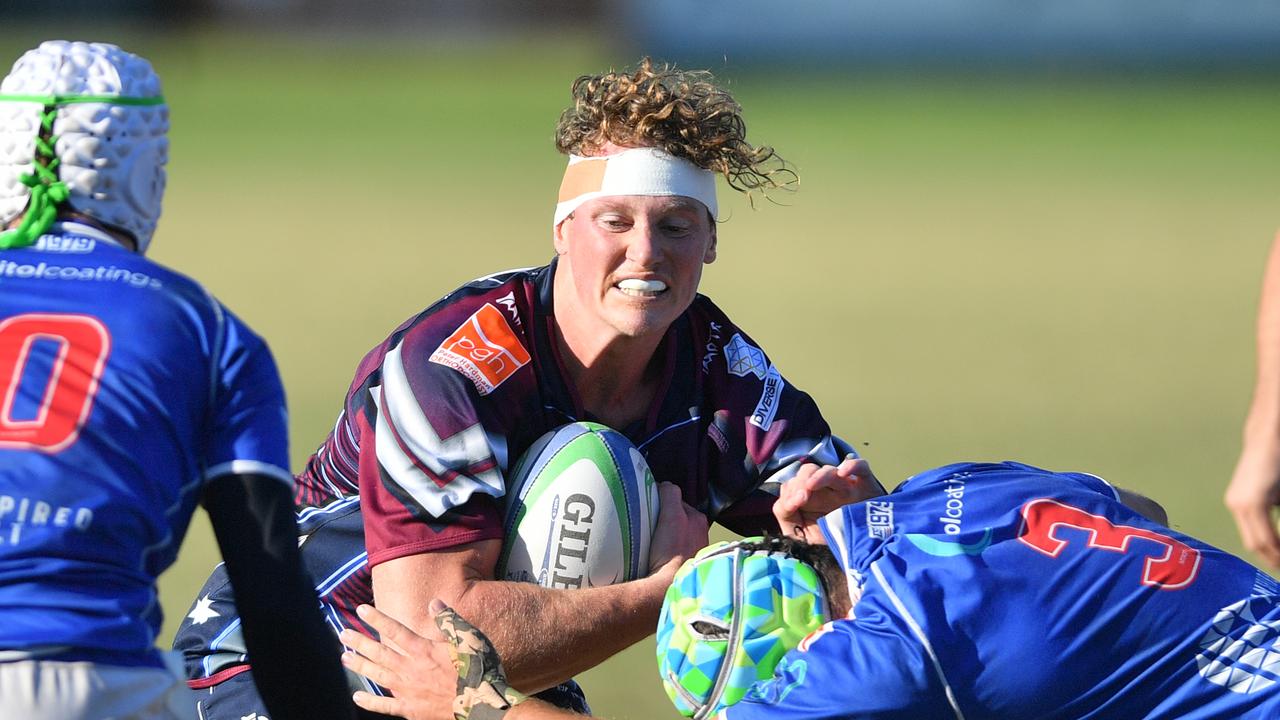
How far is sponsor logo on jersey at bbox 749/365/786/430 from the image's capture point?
5.64m

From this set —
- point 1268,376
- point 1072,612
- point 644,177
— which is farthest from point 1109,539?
point 644,177

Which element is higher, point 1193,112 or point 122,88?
point 1193,112

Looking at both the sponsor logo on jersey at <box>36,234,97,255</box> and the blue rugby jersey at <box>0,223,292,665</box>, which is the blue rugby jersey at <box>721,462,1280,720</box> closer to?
the blue rugby jersey at <box>0,223,292,665</box>

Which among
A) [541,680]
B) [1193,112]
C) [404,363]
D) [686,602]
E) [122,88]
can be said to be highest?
[1193,112]

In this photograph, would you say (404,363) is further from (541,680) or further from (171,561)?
(171,561)

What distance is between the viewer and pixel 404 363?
5234 millimetres

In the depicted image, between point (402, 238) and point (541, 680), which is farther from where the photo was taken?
point (402, 238)

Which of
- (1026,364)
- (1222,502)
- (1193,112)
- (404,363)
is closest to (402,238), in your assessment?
(1026,364)

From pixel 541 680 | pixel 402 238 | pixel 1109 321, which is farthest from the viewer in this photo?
pixel 402 238

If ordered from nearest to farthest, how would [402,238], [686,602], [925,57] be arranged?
[686,602], [402,238], [925,57]

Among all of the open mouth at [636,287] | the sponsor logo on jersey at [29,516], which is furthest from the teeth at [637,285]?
the sponsor logo on jersey at [29,516]

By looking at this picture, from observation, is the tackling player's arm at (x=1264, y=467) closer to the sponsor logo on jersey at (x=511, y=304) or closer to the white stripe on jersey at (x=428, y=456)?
the white stripe on jersey at (x=428, y=456)

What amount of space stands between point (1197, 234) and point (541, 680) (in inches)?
Result: 797

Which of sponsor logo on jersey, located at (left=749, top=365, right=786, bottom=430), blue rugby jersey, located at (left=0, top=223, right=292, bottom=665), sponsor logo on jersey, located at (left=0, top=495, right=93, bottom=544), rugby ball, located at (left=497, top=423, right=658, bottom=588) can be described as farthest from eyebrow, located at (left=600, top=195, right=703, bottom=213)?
sponsor logo on jersey, located at (left=0, top=495, right=93, bottom=544)
